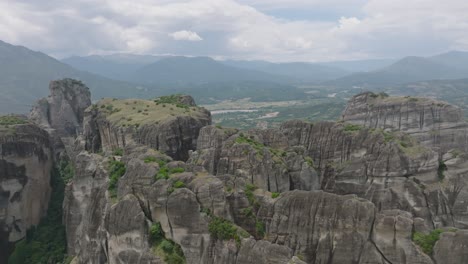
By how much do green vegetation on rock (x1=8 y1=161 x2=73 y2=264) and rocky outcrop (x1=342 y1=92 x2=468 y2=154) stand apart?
48702 millimetres

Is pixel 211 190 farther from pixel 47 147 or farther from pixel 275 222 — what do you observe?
pixel 47 147

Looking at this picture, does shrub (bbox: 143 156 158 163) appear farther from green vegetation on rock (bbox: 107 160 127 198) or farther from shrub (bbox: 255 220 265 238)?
shrub (bbox: 255 220 265 238)

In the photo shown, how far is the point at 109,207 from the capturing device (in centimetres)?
3288

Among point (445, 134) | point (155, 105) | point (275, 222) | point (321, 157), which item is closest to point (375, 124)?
point (445, 134)

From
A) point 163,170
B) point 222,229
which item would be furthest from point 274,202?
point 163,170

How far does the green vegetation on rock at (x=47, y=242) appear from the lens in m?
51.9

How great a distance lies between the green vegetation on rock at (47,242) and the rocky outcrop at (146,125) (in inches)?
400

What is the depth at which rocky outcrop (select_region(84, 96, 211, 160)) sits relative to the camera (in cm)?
5625

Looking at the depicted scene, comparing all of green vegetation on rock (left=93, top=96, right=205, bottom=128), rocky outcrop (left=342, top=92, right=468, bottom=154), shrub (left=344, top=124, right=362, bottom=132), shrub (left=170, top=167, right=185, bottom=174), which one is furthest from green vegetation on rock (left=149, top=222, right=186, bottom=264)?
rocky outcrop (left=342, top=92, right=468, bottom=154)

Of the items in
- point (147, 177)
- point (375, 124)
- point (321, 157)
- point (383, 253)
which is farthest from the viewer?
point (375, 124)

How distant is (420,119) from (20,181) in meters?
58.1

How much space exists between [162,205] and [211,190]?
3.48 m

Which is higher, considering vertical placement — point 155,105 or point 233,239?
point 155,105

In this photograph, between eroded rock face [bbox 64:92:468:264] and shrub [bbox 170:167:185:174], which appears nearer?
eroded rock face [bbox 64:92:468:264]
